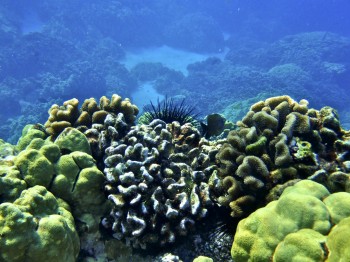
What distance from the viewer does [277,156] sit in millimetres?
3605

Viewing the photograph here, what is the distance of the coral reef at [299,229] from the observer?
7.32 ft

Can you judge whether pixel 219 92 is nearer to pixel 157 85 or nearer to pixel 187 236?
pixel 157 85

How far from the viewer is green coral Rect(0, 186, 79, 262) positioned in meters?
2.45

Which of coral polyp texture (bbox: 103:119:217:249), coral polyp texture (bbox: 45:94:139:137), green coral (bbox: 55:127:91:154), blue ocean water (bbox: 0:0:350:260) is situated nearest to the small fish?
coral polyp texture (bbox: 103:119:217:249)

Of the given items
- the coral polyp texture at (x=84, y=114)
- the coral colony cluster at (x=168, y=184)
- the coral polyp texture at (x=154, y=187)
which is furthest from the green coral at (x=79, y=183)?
the coral polyp texture at (x=84, y=114)

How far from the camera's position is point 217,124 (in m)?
5.40

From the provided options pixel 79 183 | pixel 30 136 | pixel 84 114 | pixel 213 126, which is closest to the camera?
pixel 79 183

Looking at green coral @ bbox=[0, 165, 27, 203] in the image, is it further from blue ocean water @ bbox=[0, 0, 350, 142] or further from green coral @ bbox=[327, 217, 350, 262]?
blue ocean water @ bbox=[0, 0, 350, 142]

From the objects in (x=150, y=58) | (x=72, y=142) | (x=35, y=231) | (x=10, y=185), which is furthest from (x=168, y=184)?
(x=150, y=58)

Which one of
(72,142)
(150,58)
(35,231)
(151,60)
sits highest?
(150,58)

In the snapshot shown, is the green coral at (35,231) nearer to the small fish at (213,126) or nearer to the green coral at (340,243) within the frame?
the green coral at (340,243)

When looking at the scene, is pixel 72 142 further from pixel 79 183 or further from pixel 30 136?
pixel 30 136

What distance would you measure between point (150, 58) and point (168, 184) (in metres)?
38.2

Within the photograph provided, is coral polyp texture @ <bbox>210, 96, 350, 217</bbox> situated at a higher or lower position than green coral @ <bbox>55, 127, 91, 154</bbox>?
lower
